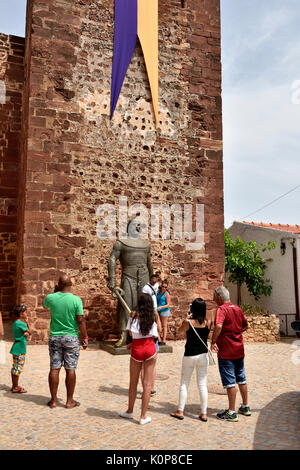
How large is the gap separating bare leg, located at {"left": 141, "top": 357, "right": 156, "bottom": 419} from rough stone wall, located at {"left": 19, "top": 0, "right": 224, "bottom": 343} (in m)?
4.45

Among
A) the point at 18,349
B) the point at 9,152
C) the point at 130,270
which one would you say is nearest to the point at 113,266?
the point at 130,270

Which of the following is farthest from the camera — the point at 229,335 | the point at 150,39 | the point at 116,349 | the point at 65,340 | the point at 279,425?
the point at 150,39

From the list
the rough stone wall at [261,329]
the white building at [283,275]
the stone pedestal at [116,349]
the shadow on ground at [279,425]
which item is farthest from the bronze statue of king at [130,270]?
the white building at [283,275]

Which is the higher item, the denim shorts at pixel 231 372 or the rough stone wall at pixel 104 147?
the rough stone wall at pixel 104 147

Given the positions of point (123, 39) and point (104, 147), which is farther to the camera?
point (123, 39)

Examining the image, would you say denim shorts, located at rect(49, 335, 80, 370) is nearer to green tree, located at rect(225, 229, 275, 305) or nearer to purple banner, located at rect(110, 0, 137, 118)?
purple banner, located at rect(110, 0, 137, 118)

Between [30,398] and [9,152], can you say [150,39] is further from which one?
[30,398]

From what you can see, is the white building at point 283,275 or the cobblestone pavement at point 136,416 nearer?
the cobblestone pavement at point 136,416

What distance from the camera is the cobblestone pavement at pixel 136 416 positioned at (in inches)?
142

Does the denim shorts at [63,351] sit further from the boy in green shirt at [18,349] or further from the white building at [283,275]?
the white building at [283,275]

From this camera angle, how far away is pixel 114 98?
9.30m

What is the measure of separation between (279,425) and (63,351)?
2.23 metres

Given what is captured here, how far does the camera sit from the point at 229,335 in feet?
14.5
